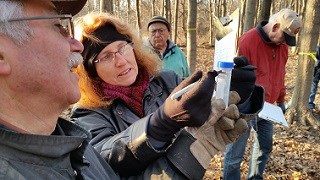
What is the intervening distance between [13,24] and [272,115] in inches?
124

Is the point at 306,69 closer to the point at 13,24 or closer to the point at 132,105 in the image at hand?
the point at 132,105

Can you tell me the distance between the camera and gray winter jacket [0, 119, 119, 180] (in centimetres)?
100

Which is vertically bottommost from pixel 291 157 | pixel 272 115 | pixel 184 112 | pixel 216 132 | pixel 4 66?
pixel 291 157

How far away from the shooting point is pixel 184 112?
59.0 inches

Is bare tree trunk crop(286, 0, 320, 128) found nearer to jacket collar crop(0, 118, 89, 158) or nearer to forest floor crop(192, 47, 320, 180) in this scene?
forest floor crop(192, 47, 320, 180)

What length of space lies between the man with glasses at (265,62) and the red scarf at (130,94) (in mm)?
2137

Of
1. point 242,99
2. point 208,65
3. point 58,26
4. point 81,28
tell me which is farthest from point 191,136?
point 208,65

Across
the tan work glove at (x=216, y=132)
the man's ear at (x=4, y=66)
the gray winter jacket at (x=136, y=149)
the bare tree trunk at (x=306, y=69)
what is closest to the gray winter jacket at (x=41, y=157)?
the man's ear at (x=4, y=66)

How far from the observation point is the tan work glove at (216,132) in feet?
5.46

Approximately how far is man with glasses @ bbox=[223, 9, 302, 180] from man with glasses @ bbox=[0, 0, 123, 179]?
2.95m

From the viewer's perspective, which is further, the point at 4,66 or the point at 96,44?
the point at 96,44

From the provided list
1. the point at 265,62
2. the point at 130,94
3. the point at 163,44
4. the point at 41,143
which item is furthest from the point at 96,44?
the point at 163,44

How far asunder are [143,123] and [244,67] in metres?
0.87

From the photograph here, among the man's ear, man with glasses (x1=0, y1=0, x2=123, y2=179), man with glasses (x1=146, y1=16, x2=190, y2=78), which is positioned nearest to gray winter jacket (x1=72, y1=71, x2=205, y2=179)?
man with glasses (x1=0, y1=0, x2=123, y2=179)
